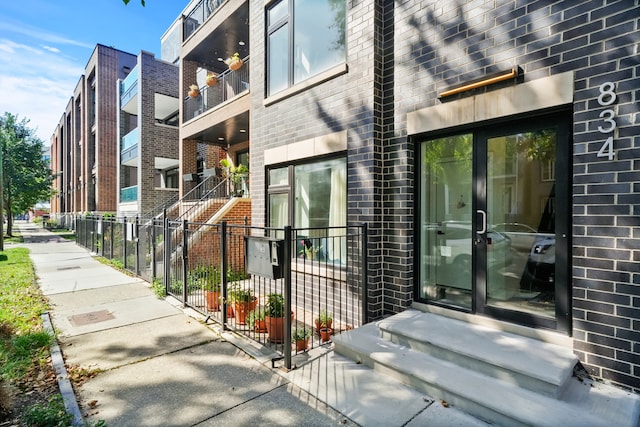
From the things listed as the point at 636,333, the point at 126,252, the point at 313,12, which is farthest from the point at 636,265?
the point at 126,252

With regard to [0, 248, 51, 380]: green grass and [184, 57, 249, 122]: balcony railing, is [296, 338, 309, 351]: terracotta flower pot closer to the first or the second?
[0, 248, 51, 380]: green grass

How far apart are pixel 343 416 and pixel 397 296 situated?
2149mm

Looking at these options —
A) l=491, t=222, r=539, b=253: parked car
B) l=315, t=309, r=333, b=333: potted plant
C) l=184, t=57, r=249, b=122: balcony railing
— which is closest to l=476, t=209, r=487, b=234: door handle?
l=491, t=222, r=539, b=253: parked car

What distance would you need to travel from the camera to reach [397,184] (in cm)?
469

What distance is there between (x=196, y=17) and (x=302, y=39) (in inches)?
359

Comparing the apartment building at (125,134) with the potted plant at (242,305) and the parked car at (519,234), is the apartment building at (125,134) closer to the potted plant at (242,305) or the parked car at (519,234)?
the potted plant at (242,305)

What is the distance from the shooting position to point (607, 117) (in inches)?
118

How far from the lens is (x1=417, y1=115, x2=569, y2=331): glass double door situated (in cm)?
351

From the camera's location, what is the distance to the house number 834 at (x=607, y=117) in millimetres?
2967

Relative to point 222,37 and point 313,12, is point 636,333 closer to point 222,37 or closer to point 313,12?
point 313,12

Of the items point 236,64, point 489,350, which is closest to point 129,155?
point 236,64

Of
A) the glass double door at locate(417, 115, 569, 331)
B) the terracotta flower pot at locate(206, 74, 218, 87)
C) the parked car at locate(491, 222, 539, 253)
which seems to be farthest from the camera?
the terracotta flower pot at locate(206, 74, 218, 87)

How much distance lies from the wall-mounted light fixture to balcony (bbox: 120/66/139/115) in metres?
17.9

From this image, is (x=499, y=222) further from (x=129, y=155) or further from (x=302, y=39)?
(x=129, y=155)
